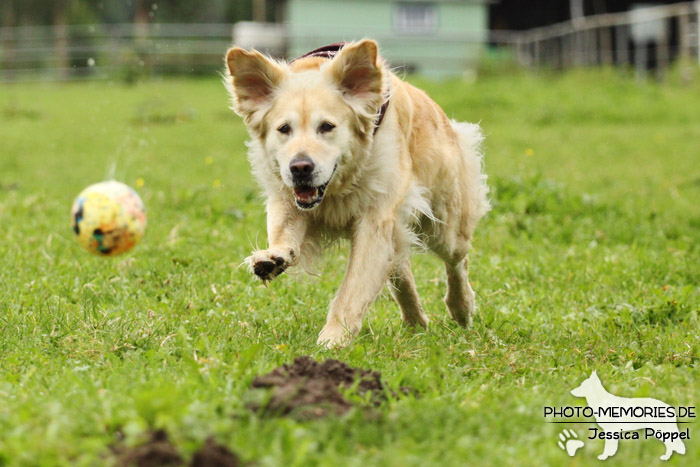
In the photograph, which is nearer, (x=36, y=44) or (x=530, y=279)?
(x=530, y=279)

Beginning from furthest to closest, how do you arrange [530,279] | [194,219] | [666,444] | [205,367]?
[194,219], [530,279], [205,367], [666,444]

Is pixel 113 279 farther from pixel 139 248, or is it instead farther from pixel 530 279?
pixel 530 279

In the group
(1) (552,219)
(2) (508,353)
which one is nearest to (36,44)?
(1) (552,219)

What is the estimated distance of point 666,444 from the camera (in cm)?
312

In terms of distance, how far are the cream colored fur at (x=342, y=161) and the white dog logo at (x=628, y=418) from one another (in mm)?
1266

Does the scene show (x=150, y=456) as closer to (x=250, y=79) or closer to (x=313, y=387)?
(x=313, y=387)

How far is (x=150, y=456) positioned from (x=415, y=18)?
118 feet

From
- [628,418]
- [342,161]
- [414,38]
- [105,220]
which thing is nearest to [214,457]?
[628,418]

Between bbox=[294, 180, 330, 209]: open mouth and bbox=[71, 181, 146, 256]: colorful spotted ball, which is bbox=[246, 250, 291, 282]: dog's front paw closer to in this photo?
bbox=[294, 180, 330, 209]: open mouth

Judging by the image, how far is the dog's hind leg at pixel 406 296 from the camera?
202 inches

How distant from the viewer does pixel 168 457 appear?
266cm

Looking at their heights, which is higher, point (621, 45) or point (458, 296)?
point (621, 45)

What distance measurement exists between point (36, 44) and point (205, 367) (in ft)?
106

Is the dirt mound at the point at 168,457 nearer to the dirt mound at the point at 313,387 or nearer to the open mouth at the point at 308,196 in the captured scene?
the dirt mound at the point at 313,387
